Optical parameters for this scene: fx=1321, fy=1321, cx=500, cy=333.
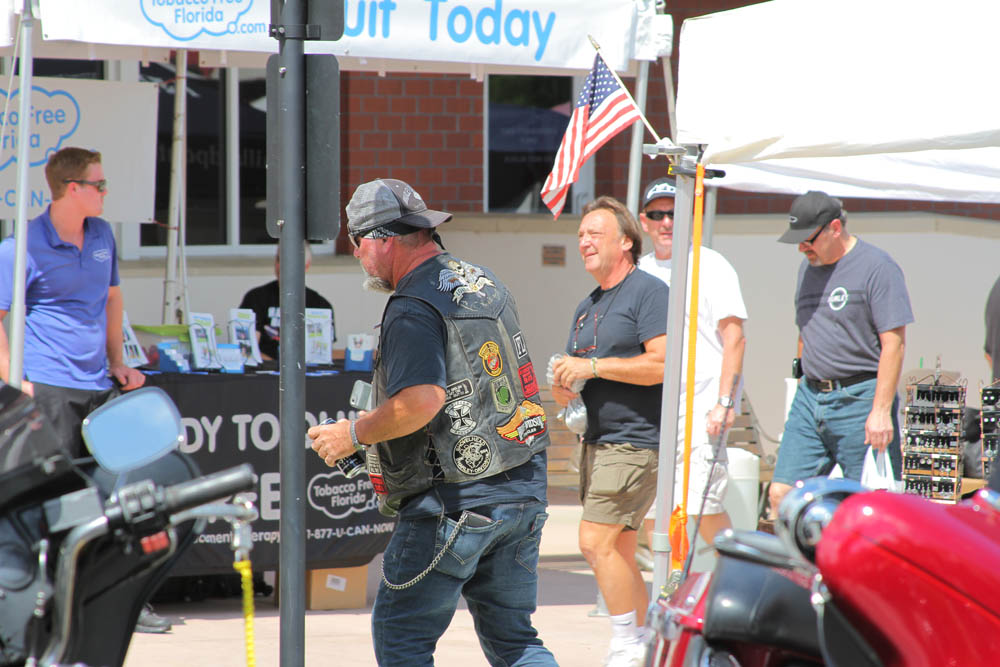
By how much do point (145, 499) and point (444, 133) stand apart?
9.55 meters

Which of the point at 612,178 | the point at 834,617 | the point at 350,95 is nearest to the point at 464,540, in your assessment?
the point at 834,617

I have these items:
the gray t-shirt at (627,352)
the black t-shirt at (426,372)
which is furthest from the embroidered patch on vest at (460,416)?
the gray t-shirt at (627,352)

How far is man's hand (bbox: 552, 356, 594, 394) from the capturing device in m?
5.51

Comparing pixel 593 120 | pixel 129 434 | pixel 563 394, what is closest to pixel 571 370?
pixel 563 394

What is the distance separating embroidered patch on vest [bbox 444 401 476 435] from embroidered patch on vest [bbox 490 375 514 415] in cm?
9

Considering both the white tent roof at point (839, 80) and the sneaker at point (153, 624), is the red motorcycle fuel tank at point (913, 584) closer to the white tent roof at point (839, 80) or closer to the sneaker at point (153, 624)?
the white tent roof at point (839, 80)

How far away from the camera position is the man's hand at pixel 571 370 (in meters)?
5.51

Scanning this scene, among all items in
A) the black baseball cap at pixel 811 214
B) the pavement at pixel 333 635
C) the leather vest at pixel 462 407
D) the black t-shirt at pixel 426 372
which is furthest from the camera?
the black baseball cap at pixel 811 214

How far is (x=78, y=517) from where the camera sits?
224 cm

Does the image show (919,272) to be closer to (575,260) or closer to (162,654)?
(575,260)

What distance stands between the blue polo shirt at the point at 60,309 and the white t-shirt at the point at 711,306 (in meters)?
2.62

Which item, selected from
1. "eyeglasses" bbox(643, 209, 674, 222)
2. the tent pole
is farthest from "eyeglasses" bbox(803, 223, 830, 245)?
the tent pole

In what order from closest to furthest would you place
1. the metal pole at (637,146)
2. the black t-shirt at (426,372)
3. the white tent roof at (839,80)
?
the black t-shirt at (426,372) < the white tent roof at (839,80) < the metal pole at (637,146)

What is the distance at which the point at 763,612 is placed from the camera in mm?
2225
